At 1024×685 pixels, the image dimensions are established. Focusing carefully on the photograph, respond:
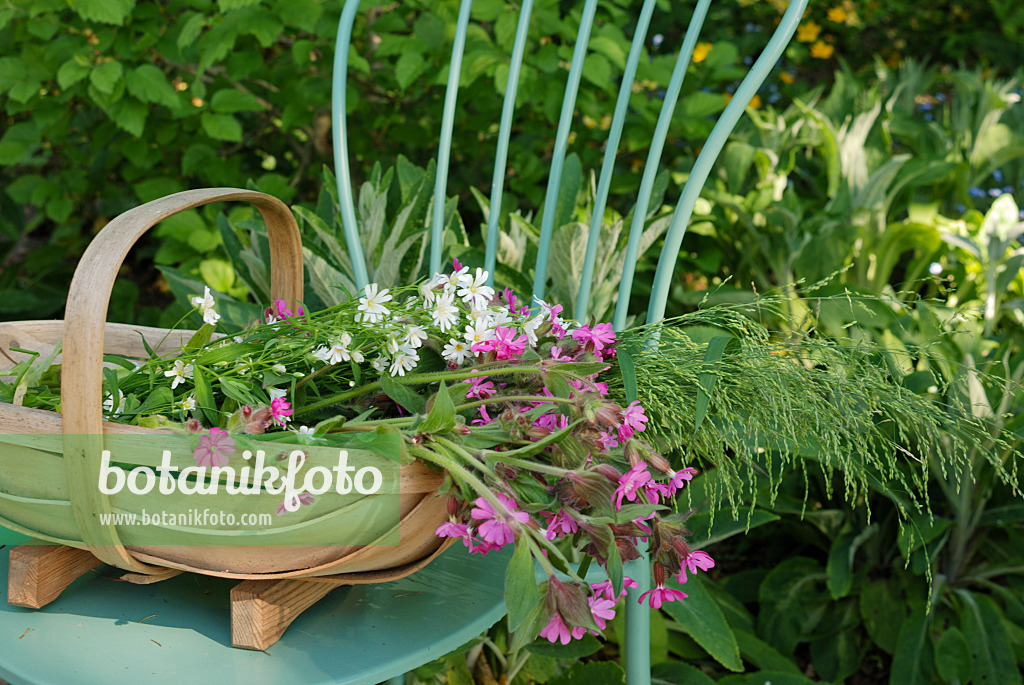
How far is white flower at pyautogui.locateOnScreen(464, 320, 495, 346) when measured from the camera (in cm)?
71

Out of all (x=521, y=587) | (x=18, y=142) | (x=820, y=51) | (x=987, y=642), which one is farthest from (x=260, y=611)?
(x=820, y=51)

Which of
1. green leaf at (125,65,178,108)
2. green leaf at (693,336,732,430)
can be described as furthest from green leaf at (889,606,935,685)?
green leaf at (125,65,178,108)

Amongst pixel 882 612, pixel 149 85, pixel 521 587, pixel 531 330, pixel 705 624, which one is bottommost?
pixel 882 612

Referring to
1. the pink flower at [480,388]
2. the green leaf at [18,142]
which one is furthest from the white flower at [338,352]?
the green leaf at [18,142]

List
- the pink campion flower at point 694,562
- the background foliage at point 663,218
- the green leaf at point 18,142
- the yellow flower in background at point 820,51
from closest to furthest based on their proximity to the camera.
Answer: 1. the pink campion flower at point 694,562
2. the background foliage at point 663,218
3. the green leaf at point 18,142
4. the yellow flower in background at point 820,51

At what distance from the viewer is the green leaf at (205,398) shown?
69 cm

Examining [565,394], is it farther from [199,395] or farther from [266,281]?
[266,281]

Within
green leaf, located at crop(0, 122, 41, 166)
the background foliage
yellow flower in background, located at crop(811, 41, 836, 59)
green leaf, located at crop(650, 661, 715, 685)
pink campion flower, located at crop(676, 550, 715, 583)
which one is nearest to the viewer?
pink campion flower, located at crop(676, 550, 715, 583)

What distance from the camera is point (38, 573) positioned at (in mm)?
745

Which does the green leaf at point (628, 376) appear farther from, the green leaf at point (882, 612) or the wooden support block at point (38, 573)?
the green leaf at point (882, 612)

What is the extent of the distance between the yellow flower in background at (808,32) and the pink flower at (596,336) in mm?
3492

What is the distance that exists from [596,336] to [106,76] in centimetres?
116

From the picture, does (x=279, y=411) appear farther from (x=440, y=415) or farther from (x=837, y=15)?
(x=837, y=15)

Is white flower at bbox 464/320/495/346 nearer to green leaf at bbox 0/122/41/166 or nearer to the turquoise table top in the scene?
the turquoise table top
